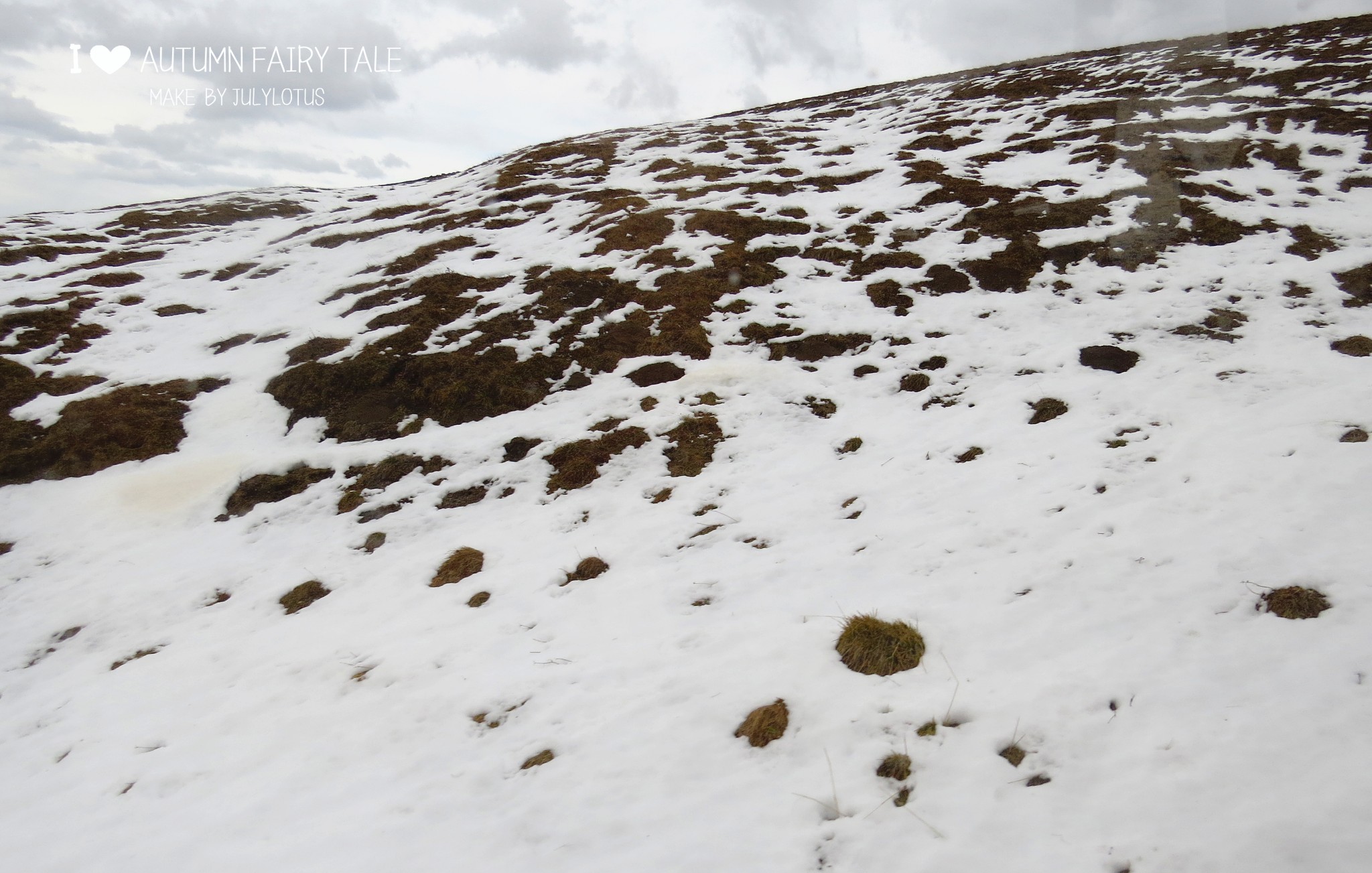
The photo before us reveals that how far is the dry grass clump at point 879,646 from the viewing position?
4.77m

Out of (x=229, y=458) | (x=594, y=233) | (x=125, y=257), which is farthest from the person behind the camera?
(x=125, y=257)

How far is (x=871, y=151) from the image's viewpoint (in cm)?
1995

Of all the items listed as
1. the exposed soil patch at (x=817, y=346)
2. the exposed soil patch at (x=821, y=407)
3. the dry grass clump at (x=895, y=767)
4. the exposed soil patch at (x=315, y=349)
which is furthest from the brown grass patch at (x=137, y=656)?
the exposed soil patch at (x=817, y=346)

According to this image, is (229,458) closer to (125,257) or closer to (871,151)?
(125,257)

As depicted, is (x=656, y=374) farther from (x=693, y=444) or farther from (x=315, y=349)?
(x=315, y=349)

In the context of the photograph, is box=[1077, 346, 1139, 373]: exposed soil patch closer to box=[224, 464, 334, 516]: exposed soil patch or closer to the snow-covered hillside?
the snow-covered hillside

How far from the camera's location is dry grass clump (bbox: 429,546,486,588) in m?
7.04

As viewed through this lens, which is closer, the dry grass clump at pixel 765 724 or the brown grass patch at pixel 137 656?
the dry grass clump at pixel 765 724

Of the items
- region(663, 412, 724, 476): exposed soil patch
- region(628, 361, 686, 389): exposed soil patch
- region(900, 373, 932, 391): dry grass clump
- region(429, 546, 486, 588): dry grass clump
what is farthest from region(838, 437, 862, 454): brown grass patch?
region(429, 546, 486, 588): dry grass clump

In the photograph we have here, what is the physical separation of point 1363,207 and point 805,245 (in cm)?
999

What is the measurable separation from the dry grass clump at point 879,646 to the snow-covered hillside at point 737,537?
0.44 feet

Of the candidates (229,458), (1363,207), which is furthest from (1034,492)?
(229,458)

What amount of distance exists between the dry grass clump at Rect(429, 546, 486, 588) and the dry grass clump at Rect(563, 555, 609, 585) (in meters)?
1.23

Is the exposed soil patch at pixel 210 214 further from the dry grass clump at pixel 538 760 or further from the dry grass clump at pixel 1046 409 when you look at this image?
the dry grass clump at pixel 1046 409
